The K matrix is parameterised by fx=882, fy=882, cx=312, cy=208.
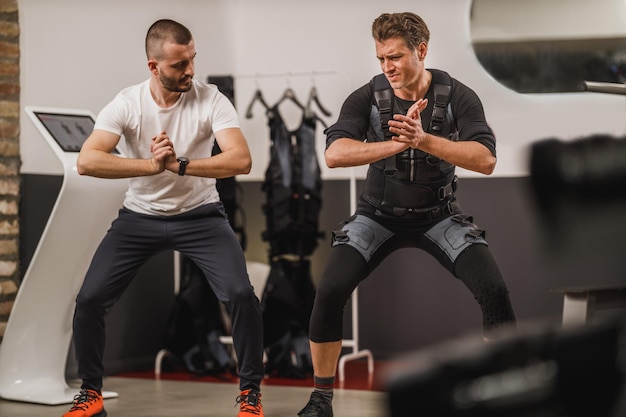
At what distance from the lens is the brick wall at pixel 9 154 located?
13.5 ft

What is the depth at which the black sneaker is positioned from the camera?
9.82ft

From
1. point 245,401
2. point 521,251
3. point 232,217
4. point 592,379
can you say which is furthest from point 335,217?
point 592,379

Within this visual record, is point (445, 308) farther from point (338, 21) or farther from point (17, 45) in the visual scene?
point (17, 45)

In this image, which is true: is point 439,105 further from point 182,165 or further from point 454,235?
point 182,165

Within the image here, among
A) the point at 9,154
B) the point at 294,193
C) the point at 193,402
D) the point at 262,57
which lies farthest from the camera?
the point at 262,57

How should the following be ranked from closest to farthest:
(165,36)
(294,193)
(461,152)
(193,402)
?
(461,152)
(165,36)
(193,402)
(294,193)

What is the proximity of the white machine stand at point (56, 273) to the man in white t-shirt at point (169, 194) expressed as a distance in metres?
0.39

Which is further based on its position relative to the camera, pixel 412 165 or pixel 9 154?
pixel 9 154

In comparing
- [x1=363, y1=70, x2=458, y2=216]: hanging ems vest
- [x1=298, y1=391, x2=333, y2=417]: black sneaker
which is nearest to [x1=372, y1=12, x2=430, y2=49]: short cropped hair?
[x1=363, y1=70, x2=458, y2=216]: hanging ems vest

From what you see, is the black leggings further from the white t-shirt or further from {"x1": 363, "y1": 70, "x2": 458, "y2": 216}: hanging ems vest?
the white t-shirt

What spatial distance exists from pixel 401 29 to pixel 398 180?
508 mm

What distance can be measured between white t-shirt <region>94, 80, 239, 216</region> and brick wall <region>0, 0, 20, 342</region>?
1.15m

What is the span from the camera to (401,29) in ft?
9.70

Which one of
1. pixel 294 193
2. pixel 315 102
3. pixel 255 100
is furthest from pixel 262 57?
pixel 294 193
